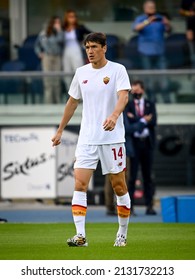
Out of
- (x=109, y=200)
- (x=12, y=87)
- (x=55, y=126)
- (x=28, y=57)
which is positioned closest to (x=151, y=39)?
(x=28, y=57)

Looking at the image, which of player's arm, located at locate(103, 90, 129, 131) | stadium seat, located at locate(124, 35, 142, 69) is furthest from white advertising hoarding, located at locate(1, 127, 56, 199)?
player's arm, located at locate(103, 90, 129, 131)

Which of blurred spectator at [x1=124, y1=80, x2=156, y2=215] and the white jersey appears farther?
blurred spectator at [x1=124, y1=80, x2=156, y2=215]

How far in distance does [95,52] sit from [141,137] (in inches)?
329

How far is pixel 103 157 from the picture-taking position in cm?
1351

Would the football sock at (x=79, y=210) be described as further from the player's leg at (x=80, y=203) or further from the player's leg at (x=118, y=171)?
the player's leg at (x=118, y=171)

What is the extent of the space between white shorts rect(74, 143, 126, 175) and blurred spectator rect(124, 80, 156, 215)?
7850 millimetres

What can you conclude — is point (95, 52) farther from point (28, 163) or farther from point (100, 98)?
point (28, 163)

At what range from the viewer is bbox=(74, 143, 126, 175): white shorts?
13.4 m

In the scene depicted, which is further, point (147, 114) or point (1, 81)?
point (1, 81)

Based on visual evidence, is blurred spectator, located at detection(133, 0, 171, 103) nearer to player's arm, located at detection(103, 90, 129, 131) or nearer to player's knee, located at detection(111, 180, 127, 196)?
player's knee, located at detection(111, 180, 127, 196)

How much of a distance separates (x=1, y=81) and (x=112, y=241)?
11510 mm
